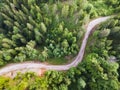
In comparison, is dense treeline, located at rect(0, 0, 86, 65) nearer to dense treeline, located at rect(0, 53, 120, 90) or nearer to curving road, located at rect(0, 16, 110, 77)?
curving road, located at rect(0, 16, 110, 77)

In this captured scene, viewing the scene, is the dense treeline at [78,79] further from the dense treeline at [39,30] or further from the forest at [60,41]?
the dense treeline at [39,30]

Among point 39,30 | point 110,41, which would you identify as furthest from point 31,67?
point 110,41

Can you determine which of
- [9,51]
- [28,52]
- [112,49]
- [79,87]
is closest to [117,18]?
[112,49]

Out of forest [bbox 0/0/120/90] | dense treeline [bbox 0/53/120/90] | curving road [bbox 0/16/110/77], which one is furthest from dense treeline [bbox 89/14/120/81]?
curving road [bbox 0/16/110/77]

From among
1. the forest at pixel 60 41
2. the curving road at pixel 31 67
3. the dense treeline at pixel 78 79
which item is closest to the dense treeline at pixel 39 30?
the forest at pixel 60 41

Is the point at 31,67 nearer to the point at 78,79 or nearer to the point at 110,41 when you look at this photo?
the point at 78,79

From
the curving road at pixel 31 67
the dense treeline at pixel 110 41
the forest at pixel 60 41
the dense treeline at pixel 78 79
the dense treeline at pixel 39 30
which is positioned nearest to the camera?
the dense treeline at pixel 78 79

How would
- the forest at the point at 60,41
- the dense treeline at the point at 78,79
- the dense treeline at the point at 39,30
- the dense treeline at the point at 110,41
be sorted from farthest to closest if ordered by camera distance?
the dense treeline at the point at 39,30 < the dense treeline at the point at 110,41 < the forest at the point at 60,41 < the dense treeline at the point at 78,79

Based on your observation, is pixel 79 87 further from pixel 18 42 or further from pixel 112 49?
pixel 18 42
